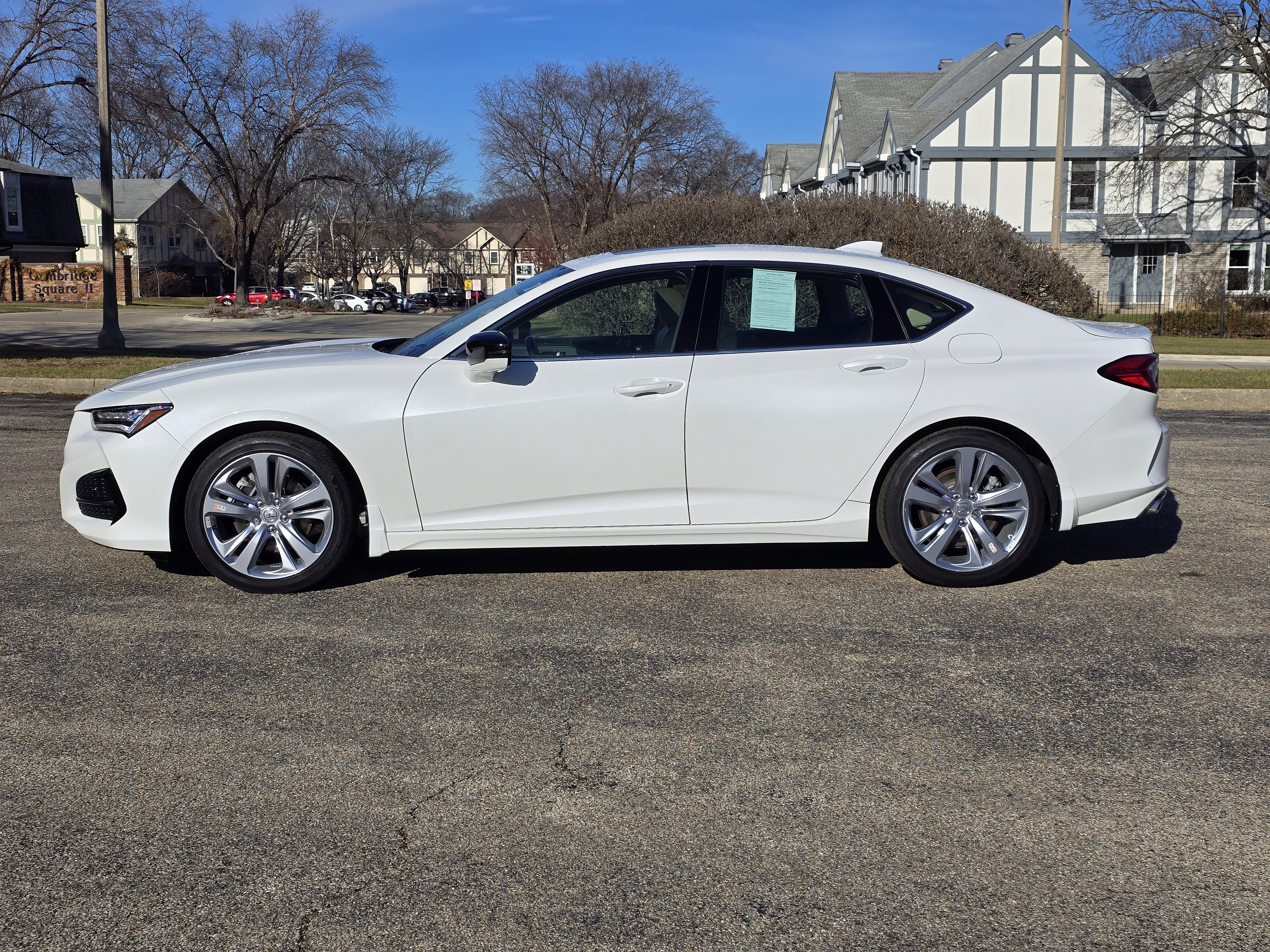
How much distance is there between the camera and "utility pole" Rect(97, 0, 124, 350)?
24.2m

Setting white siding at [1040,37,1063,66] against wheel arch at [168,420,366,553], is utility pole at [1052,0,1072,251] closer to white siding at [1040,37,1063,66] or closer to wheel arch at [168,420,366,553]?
white siding at [1040,37,1063,66]

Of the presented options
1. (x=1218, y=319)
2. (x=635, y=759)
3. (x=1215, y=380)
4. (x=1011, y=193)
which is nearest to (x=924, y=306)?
(x=635, y=759)

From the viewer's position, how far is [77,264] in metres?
67.6

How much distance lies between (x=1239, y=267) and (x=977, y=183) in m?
10.3

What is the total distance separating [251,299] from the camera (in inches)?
2495

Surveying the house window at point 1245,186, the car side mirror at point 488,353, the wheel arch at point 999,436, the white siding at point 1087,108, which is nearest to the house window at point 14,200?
the white siding at point 1087,108

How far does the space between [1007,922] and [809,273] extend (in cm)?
369

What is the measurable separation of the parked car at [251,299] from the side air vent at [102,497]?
55.7 metres

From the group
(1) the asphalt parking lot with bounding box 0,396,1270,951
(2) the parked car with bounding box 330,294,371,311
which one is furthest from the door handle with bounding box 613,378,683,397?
(2) the parked car with bounding box 330,294,371,311

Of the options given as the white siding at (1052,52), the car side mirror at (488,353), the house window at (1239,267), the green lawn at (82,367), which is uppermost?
the white siding at (1052,52)

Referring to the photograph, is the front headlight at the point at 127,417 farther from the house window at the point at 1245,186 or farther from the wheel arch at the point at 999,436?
the house window at the point at 1245,186

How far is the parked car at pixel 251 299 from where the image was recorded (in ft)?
200

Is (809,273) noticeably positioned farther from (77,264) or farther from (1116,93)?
(77,264)

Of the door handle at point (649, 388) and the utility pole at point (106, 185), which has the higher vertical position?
the utility pole at point (106, 185)
